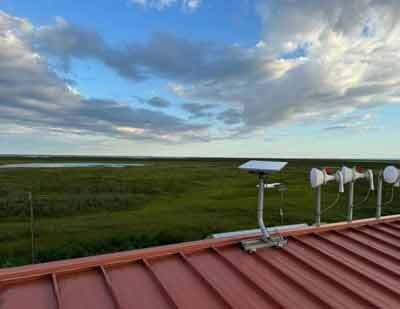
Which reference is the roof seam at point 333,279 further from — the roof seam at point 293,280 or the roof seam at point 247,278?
the roof seam at point 247,278

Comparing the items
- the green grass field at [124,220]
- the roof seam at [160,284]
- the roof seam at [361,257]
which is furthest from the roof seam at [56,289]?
the green grass field at [124,220]

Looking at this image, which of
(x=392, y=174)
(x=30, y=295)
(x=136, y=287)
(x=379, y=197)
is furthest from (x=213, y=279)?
(x=392, y=174)

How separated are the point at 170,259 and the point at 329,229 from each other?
2389 mm

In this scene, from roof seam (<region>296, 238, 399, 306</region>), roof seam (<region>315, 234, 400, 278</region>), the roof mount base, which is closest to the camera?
roof seam (<region>296, 238, 399, 306</region>)

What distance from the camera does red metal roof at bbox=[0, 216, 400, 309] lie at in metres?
2.05

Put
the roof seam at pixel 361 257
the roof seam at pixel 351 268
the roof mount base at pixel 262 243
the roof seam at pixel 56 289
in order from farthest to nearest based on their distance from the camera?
1. the roof mount base at pixel 262 243
2. the roof seam at pixel 361 257
3. the roof seam at pixel 351 268
4. the roof seam at pixel 56 289

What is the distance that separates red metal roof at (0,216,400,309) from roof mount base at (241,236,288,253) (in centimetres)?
6

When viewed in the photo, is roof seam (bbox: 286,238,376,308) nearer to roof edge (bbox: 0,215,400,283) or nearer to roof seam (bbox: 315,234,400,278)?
roof edge (bbox: 0,215,400,283)

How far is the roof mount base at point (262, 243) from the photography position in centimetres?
297

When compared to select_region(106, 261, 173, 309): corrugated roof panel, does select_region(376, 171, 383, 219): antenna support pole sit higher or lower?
higher

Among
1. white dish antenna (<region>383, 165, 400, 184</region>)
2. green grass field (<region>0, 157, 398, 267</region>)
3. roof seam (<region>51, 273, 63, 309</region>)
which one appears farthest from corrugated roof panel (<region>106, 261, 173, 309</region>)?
green grass field (<region>0, 157, 398, 267</region>)

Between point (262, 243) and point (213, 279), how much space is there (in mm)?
920

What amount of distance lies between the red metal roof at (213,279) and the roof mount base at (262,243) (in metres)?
0.06

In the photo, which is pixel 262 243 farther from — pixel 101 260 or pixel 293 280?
pixel 101 260
